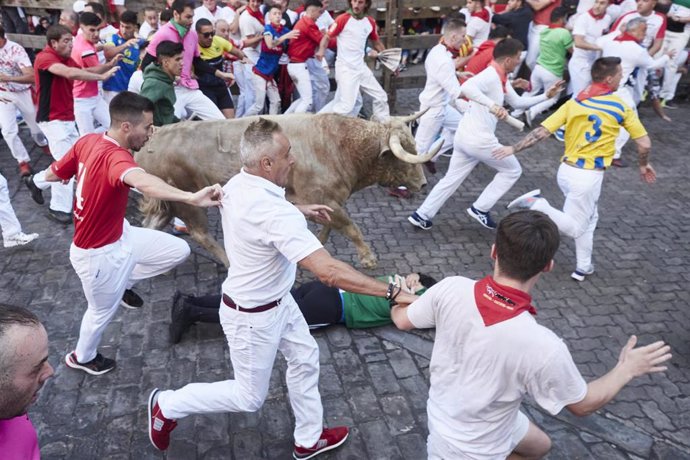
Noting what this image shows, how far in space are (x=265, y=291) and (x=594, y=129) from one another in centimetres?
401

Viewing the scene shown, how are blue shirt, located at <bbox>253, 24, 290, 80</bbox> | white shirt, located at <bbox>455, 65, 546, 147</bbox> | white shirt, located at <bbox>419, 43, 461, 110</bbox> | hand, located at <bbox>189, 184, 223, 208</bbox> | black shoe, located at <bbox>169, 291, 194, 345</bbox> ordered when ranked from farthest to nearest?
blue shirt, located at <bbox>253, 24, 290, 80</bbox>
white shirt, located at <bbox>419, 43, 461, 110</bbox>
white shirt, located at <bbox>455, 65, 546, 147</bbox>
black shoe, located at <bbox>169, 291, 194, 345</bbox>
hand, located at <bbox>189, 184, 223, 208</bbox>

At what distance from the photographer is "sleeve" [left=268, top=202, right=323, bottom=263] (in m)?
3.06

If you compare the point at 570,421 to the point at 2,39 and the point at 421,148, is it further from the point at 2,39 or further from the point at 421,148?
the point at 2,39

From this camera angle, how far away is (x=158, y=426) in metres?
3.86

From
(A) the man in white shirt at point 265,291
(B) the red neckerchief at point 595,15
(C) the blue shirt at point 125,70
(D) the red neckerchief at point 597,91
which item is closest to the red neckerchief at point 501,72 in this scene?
(D) the red neckerchief at point 597,91

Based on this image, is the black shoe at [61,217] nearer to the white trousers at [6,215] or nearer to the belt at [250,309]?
the white trousers at [6,215]

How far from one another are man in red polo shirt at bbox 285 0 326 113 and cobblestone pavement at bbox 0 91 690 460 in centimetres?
312

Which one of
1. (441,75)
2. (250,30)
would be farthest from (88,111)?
(441,75)

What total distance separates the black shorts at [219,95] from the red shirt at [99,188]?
450cm

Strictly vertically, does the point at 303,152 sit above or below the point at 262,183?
below

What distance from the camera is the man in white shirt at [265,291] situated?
3.09 metres

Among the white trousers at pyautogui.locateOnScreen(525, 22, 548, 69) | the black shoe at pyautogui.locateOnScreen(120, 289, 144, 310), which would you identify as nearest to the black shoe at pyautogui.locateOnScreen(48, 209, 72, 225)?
the black shoe at pyautogui.locateOnScreen(120, 289, 144, 310)

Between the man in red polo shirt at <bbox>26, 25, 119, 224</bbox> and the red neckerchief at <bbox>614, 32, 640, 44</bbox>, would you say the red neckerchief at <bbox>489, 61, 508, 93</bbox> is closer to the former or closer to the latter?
the red neckerchief at <bbox>614, 32, 640, 44</bbox>

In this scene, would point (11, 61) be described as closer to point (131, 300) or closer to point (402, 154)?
point (131, 300)
